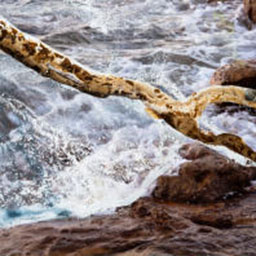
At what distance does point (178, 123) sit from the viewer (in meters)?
2.99

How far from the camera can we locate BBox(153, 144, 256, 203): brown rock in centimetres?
347

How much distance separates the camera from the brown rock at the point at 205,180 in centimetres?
347

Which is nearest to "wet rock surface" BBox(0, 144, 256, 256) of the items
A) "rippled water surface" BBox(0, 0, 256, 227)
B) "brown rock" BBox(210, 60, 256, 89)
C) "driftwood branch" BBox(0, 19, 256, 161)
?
"rippled water surface" BBox(0, 0, 256, 227)

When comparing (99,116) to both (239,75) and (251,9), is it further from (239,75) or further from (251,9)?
(251,9)

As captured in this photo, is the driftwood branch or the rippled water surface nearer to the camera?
the driftwood branch

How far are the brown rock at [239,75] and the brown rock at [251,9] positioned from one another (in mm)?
4157

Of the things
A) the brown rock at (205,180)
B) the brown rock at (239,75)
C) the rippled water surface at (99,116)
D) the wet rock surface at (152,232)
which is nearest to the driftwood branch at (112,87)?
the brown rock at (205,180)

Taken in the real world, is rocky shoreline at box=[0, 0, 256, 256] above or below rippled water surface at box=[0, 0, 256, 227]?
below

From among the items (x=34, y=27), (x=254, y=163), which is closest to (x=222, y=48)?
(x=34, y=27)

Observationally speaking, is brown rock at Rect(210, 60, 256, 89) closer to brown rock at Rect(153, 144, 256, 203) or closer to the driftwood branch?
brown rock at Rect(153, 144, 256, 203)

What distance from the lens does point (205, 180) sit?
11.6 ft

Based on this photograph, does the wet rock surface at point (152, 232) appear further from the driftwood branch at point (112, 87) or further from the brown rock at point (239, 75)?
the brown rock at point (239, 75)

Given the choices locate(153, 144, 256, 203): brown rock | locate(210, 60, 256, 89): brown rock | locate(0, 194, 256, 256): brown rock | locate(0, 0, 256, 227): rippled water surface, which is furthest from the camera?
locate(210, 60, 256, 89): brown rock

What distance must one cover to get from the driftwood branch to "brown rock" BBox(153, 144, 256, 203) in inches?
16.5
